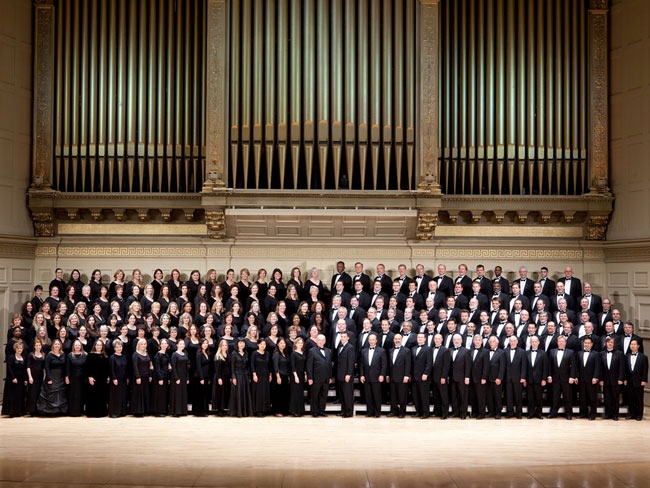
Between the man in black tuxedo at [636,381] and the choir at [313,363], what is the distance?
0.01m

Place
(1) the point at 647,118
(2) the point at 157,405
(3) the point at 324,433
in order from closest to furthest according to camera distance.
→ (3) the point at 324,433 < (2) the point at 157,405 < (1) the point at 647,118

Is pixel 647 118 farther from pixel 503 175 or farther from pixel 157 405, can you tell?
pixel 157 405

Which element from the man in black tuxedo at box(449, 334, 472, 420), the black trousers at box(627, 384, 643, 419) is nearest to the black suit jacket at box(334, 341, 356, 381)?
the man in black tuxedo at box(449, 334, 472, 420)

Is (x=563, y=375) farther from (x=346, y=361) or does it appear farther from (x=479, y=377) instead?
(x=346, y=361)

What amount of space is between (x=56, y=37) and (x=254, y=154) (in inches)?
134

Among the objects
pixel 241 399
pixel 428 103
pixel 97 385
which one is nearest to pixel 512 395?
pixel 241 399

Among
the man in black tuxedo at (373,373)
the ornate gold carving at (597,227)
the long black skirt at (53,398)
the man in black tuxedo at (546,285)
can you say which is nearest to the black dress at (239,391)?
the man in black tuxedo at (373,373)

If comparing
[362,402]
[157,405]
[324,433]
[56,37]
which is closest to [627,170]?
[362,402]

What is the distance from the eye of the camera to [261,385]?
9.63 meters

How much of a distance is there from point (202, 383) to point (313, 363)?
135 centimetres

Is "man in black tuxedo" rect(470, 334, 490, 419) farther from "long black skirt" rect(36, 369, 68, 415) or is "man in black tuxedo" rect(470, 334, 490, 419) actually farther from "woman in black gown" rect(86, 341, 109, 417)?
"long black skirt" rect(36, 369, 68, 415)

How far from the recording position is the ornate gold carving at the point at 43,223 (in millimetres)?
11500

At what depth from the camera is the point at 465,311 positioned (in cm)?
998

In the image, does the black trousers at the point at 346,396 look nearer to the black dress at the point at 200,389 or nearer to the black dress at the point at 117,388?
the black dress at the point at 200,389
